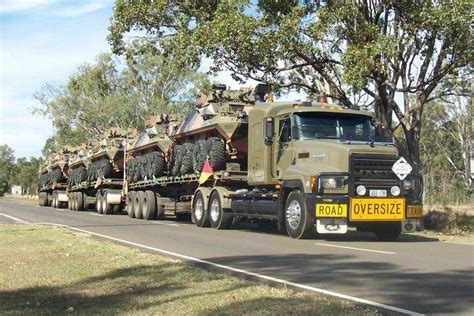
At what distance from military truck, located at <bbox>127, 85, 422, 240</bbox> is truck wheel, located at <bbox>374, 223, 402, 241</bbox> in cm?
3

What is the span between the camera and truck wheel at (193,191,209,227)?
1903cm

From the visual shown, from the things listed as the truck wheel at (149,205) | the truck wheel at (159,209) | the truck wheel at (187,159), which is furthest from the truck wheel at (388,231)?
the truck wheel at (149,205)

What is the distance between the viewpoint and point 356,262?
10375 millimetres

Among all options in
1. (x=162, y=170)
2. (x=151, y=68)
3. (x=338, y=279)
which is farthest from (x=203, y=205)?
(x=151, y=68)

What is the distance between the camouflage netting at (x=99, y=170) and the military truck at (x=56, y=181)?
7378mm

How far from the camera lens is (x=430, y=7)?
15992 millimetres

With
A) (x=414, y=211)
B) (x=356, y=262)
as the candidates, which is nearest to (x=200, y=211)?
(x=414, y=211)

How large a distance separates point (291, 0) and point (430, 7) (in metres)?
3.77

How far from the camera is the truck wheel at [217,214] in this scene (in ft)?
59.3

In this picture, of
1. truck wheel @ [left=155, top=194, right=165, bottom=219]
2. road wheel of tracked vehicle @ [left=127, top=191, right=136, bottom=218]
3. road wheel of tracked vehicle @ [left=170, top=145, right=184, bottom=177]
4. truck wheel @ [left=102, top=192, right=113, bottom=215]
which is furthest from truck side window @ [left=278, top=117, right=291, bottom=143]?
truck wheel @ [left=102, top=192, right=113, bottom=215]

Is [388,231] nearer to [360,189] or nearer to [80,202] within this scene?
[360,189]

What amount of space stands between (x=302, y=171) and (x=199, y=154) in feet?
19.0

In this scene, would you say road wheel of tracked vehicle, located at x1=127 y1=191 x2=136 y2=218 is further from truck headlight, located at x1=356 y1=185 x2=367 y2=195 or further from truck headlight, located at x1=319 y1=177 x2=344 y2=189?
truck headlight, located at x1=356 y1=185 x2=367 y2=195

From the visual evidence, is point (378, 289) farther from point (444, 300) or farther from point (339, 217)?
point (339, 217)
